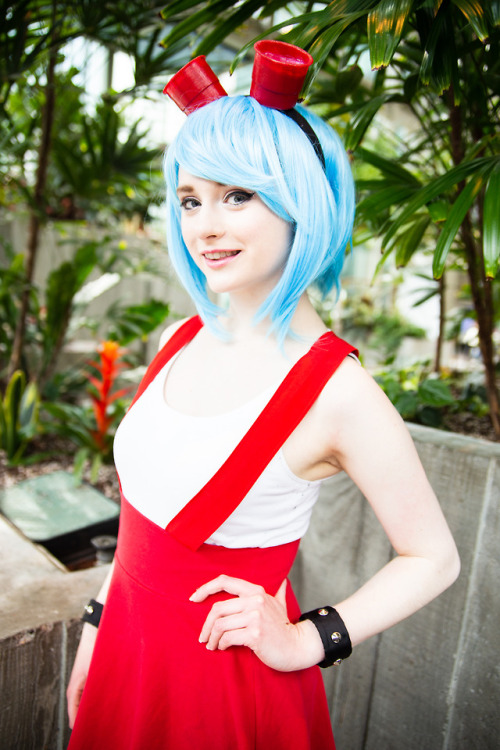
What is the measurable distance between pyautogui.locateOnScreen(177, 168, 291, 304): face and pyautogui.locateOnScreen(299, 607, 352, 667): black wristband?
0.48 m

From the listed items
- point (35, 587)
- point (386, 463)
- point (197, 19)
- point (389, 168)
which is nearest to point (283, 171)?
point (386, 463)

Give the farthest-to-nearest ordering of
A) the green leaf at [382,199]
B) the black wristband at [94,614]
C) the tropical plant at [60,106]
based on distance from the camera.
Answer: the tropical plant at [60,106] < the green leaf at [382,199] < the black wristband at [94,614]

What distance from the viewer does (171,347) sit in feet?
3.11

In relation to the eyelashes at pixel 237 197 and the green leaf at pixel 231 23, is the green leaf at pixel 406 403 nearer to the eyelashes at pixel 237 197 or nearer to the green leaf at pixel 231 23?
the eyelashes at pixel 237 197

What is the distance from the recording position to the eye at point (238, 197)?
74 centimetres

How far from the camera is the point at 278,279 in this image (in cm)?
81

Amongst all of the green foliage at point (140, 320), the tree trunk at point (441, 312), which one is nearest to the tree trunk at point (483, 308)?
the tree trunk at point (441, 312)

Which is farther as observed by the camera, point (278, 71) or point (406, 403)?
point (406, 403)

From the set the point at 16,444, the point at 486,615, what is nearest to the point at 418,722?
the point at 486,615

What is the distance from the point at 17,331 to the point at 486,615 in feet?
9.03

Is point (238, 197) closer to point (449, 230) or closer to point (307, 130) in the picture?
point (307, 130)

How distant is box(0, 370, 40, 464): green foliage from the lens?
8.93 ft

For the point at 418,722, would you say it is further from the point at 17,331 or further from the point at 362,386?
the point at 17,331

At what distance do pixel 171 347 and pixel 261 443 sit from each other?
33cm
